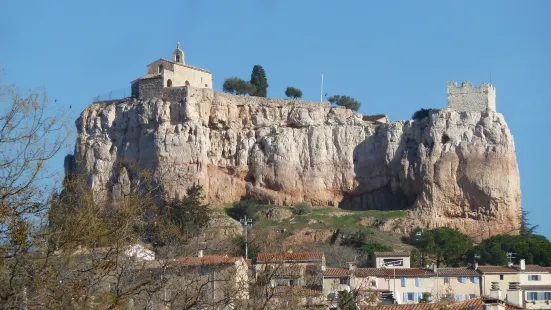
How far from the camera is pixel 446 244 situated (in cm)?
6359

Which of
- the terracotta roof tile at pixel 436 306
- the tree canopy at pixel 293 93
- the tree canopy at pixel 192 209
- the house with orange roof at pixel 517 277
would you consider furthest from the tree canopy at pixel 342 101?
the terracotta roof tile at pixel 436 306

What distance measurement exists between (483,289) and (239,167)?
2832 centimetres

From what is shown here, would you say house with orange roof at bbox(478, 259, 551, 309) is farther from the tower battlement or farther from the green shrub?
the tower battlement

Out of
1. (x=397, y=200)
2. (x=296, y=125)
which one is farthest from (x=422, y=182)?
(x=296, y=125)

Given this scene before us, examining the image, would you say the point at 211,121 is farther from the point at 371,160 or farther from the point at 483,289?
the point at 483,289

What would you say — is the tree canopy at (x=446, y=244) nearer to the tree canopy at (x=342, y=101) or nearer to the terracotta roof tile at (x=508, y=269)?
the terracotta roof tile at (x=508, y=269)

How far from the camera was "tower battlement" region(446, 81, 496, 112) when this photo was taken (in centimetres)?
7388

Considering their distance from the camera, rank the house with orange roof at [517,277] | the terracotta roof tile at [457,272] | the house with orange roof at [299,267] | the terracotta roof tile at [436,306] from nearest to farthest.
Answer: the house with orange roof at [299,267]
the terracotta roof tile at [436,306]
the house with orange roof at [517,277]
the terracotta roof tile at [457,272]

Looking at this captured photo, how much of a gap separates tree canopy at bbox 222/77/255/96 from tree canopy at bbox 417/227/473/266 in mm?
20163

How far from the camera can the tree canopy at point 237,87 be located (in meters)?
81.5

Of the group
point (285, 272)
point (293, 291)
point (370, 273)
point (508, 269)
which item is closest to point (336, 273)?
point (370, 273)

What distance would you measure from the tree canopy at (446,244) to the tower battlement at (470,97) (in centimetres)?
1017

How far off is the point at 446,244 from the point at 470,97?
14130mm

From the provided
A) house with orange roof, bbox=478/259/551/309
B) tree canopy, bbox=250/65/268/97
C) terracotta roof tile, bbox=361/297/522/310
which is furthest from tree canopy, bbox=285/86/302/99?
terracotta roof tile, bbox=361/297/522/310
